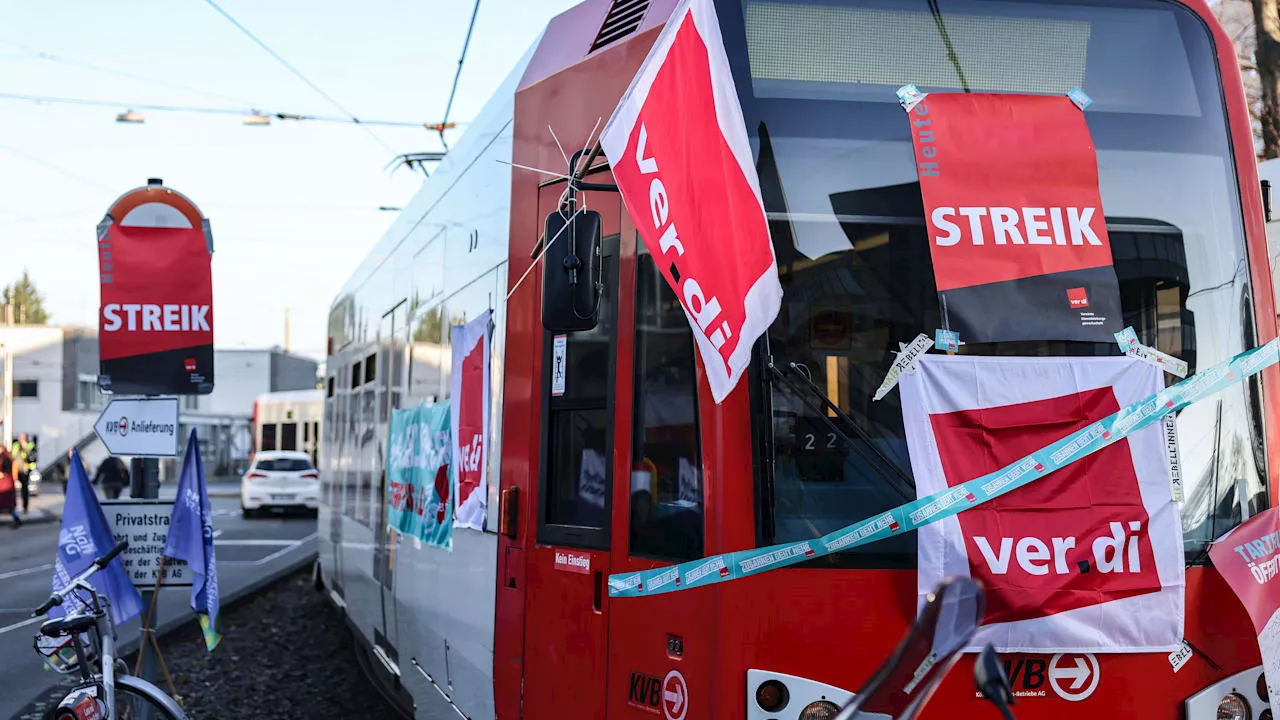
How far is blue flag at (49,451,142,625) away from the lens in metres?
7.26

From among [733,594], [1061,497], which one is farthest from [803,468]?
[1061,497]

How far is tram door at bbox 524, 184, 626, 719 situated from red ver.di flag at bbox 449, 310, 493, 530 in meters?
0.80

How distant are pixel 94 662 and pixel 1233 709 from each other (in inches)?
201

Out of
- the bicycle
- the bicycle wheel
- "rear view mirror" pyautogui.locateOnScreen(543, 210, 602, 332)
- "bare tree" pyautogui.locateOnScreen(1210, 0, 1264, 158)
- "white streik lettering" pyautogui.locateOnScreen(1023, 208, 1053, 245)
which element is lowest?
the bicycle wheel

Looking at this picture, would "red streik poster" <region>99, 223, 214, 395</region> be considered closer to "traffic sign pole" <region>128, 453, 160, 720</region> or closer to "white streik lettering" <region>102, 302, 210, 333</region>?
"white streik lettering" <region>102, 302, 210, 333</region>

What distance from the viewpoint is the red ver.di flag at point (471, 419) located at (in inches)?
220

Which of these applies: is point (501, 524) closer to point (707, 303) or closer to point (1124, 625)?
point (707, 303)

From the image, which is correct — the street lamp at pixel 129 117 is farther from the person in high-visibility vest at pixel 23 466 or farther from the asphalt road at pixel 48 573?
the person in high-visibility vest at pixel 23 466

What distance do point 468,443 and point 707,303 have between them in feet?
7.77

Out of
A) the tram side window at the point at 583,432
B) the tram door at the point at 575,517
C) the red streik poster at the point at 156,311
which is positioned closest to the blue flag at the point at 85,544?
the red streik poster at the point at 156,311

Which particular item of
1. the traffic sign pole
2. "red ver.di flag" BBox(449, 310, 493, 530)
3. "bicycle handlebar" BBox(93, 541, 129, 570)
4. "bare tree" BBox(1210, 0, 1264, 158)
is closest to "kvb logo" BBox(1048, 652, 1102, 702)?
"red ver.di flag" BBox(449, 310, 493, 530)

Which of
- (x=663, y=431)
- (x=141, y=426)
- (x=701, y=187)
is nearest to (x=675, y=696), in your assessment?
(x=663, y=431)

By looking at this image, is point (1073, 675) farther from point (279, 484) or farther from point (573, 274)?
point (279, 484)

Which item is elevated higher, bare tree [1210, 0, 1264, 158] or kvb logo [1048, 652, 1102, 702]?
bare tree [1210, 0, 1264, 158]
